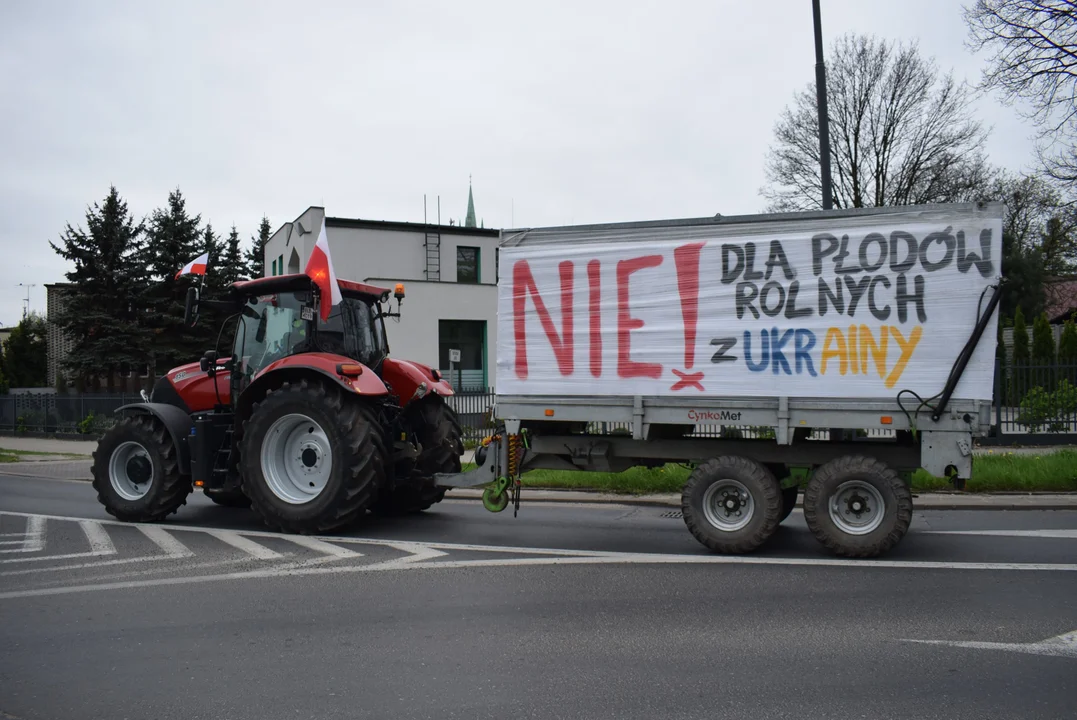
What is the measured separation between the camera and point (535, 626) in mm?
5750

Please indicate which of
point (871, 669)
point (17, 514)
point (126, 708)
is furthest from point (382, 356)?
point (871, 669)

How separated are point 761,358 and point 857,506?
58.5 inches

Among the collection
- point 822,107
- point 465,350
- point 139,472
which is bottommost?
point 139,472

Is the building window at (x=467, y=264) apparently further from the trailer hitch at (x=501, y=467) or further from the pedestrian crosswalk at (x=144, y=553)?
the trailer hitch at (x=501, y=467)

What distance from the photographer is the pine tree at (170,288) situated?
3891 cm

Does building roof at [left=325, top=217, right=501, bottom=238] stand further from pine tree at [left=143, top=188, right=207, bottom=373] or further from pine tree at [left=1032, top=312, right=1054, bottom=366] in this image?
pine tree at [left=1032, top=312, right=1054, bottom=366]

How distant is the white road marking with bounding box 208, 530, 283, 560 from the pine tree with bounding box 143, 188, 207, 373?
101 ft

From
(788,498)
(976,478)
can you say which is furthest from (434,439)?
(976,478)

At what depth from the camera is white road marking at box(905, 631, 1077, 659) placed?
4996 millimetres

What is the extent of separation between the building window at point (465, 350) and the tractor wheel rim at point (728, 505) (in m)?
28.3

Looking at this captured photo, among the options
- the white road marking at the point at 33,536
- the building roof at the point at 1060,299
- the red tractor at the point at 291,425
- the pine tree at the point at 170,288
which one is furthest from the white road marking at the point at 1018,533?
the building roof at the point at 1060,299

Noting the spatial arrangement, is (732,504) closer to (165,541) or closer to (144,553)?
(144,553)

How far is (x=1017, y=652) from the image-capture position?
5.02m

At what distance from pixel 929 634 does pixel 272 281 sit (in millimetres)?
7419
